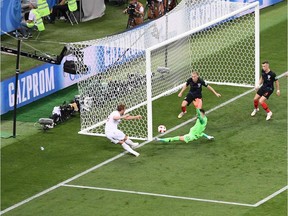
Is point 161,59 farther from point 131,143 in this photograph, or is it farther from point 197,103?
point 131,143

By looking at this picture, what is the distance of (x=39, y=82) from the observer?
121ft

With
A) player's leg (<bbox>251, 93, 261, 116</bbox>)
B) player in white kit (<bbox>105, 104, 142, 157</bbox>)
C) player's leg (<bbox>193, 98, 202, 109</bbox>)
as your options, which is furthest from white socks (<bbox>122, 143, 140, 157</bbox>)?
player's leg (<bbox>251, 93, 261, 116</bbox>)

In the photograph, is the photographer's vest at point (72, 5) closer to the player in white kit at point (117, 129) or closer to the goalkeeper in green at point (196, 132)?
the goalkeeper in green at point (196, 132)

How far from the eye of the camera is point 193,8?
4038 cm

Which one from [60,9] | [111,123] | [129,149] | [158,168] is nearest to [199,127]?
[129,149]

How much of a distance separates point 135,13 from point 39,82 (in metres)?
8.63

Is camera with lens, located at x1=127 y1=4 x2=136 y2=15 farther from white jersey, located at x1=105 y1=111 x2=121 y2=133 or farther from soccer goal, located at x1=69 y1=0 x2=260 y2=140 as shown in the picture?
white jersey, located at x1=105 y1=111 x2=121 y2=133

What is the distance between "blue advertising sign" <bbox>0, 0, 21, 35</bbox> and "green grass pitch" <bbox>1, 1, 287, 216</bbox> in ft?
22.3

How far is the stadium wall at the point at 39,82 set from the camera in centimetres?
3569

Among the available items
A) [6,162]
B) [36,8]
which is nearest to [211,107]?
[6,162]

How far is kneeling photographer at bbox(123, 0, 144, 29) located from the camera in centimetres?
4450

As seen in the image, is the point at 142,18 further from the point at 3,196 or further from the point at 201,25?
the point at 3,196

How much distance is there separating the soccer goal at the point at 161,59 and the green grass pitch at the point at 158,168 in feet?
2.72

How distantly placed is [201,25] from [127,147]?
23.5ft
